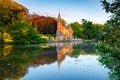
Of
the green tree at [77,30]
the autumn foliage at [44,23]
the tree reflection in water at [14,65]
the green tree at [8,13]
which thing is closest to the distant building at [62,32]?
the autumn foliage at [44,23]

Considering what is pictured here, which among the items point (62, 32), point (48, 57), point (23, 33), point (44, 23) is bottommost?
point (62, 32)

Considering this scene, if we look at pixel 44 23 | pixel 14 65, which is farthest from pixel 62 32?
pixel 14 65

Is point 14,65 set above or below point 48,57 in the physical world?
above

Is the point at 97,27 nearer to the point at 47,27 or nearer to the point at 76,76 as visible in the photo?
the point at 76,76

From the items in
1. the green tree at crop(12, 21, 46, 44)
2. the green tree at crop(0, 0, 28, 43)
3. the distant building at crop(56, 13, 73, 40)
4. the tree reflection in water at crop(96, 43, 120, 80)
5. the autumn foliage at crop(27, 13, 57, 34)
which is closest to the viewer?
the tree reflection in water at crop(96, 43, 120, 80)

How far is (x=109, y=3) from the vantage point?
491cm

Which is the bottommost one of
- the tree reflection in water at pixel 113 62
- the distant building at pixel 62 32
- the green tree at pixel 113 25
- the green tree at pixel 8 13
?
the distant building at pixel 62 32

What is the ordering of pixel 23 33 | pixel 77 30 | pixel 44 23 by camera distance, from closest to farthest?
pixel 23 33, pixel 44 23, pixel 77 30

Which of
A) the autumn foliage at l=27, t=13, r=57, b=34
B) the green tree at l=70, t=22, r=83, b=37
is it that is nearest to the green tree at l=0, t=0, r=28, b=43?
the autumn foliage at l=27, t=13, r=57, b=34

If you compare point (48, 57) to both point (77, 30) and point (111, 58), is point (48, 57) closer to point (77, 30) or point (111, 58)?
point (111, 58)

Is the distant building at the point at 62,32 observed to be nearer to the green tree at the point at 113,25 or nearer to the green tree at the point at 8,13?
the green tree at the point at 8,13

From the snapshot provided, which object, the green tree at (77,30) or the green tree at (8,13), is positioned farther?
the green tree at (77,30)

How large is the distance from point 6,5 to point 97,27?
45.9 meters

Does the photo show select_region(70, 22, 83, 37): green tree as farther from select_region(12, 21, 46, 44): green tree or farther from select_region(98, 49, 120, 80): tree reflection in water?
select_region(98, 49, 120, 80): tree reflection in water
